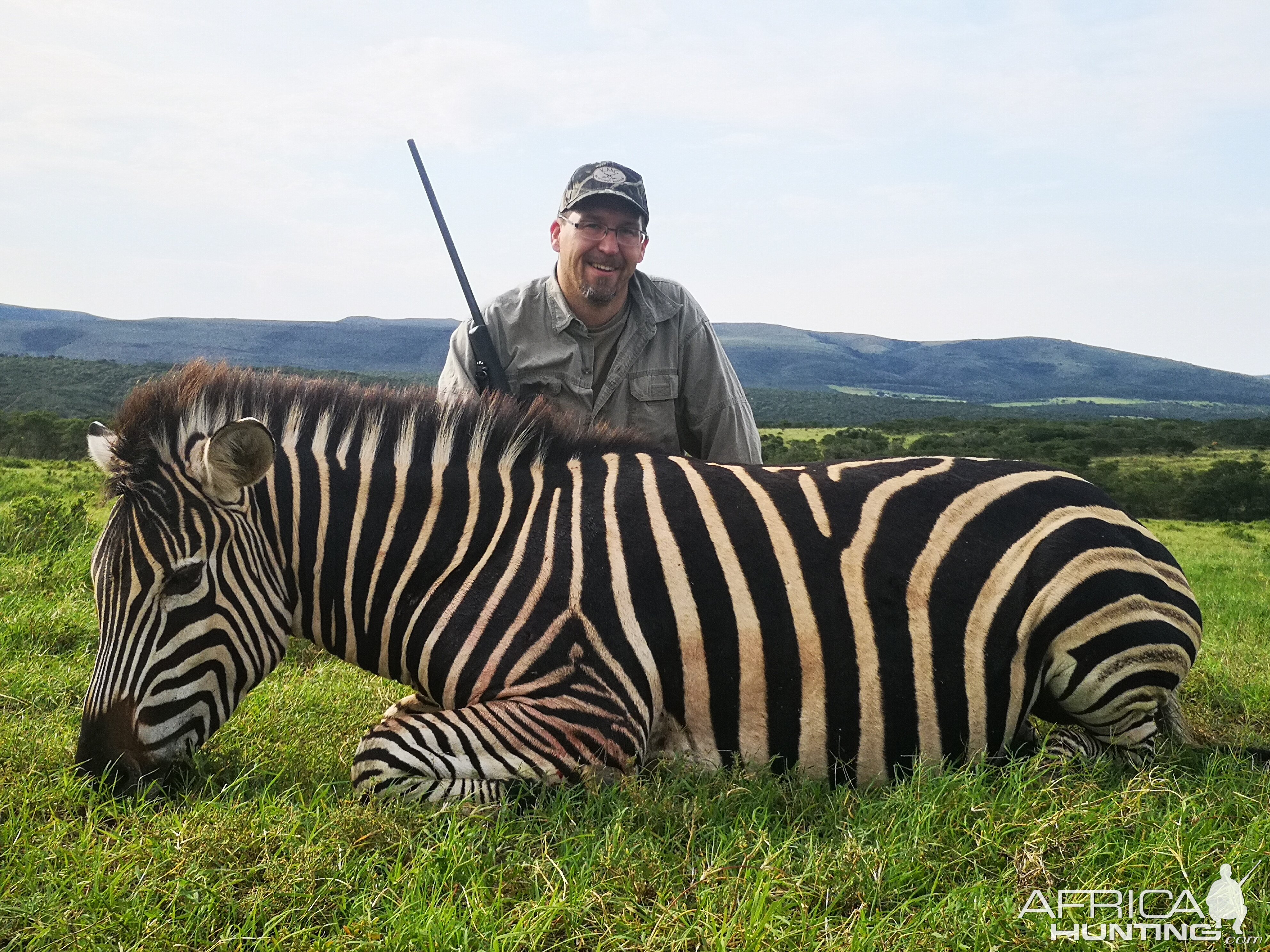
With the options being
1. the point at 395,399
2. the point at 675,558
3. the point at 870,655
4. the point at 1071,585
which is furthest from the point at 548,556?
the point at 1071,585

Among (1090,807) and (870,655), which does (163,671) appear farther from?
(1090,807)

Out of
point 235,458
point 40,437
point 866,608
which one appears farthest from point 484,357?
point 40,437

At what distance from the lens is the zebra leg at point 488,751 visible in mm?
2979

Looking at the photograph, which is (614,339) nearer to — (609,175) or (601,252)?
(601,252)

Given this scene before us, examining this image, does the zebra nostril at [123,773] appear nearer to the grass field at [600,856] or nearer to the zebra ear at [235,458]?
the grass field at [600,856]

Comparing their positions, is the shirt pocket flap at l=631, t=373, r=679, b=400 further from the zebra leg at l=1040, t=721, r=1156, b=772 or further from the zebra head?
the zebra leg at l=1040, t=721, r=1156, b=772

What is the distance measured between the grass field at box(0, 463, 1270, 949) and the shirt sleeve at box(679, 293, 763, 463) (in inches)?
126

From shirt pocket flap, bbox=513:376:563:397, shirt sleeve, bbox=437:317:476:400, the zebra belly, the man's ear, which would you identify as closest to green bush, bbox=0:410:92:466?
shirt sleeve, bbox=437:317:476:400

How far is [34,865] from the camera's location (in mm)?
2541

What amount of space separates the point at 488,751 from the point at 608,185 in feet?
12.3

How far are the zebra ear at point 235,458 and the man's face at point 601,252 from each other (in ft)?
9.38

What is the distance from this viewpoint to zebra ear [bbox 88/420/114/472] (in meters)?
3.15

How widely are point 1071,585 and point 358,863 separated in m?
2.75

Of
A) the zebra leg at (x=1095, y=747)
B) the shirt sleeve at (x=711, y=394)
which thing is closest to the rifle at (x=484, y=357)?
the shirt sleeve at (x=711, y=394)
